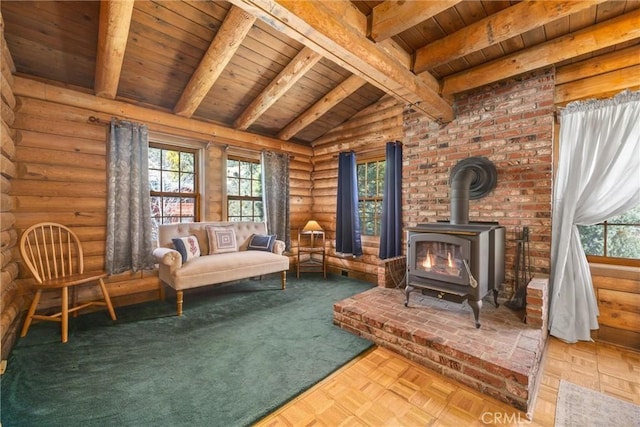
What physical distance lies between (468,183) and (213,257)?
10.0ft

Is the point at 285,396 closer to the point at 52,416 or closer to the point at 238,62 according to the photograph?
the point at 52,416

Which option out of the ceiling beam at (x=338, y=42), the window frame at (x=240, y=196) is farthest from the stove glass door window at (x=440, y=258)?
the window frame at (x=240, y=196)

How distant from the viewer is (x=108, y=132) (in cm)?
318

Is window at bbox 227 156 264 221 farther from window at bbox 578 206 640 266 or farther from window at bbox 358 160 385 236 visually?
window at bbox 578 206 640 266

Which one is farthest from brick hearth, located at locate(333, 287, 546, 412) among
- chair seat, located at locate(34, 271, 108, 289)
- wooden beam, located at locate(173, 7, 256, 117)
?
wooden beam, located at locate(173, 7, 256, 117)

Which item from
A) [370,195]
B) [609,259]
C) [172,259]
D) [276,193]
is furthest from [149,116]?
[609,259]

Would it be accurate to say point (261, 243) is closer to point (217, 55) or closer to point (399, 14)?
point (217, 55)

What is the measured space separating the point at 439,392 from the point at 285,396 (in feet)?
3.40

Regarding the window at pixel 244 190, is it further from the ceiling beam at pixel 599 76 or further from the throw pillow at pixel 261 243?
the ceiling beam at pixel 599 76

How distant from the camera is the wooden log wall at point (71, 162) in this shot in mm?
2740

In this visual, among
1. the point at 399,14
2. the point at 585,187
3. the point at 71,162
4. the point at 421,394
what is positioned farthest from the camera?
the point at 71,162

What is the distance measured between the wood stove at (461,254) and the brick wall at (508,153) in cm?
16

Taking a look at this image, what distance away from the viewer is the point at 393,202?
152 inches

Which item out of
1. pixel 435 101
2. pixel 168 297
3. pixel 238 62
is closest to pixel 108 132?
pixel 238 62
